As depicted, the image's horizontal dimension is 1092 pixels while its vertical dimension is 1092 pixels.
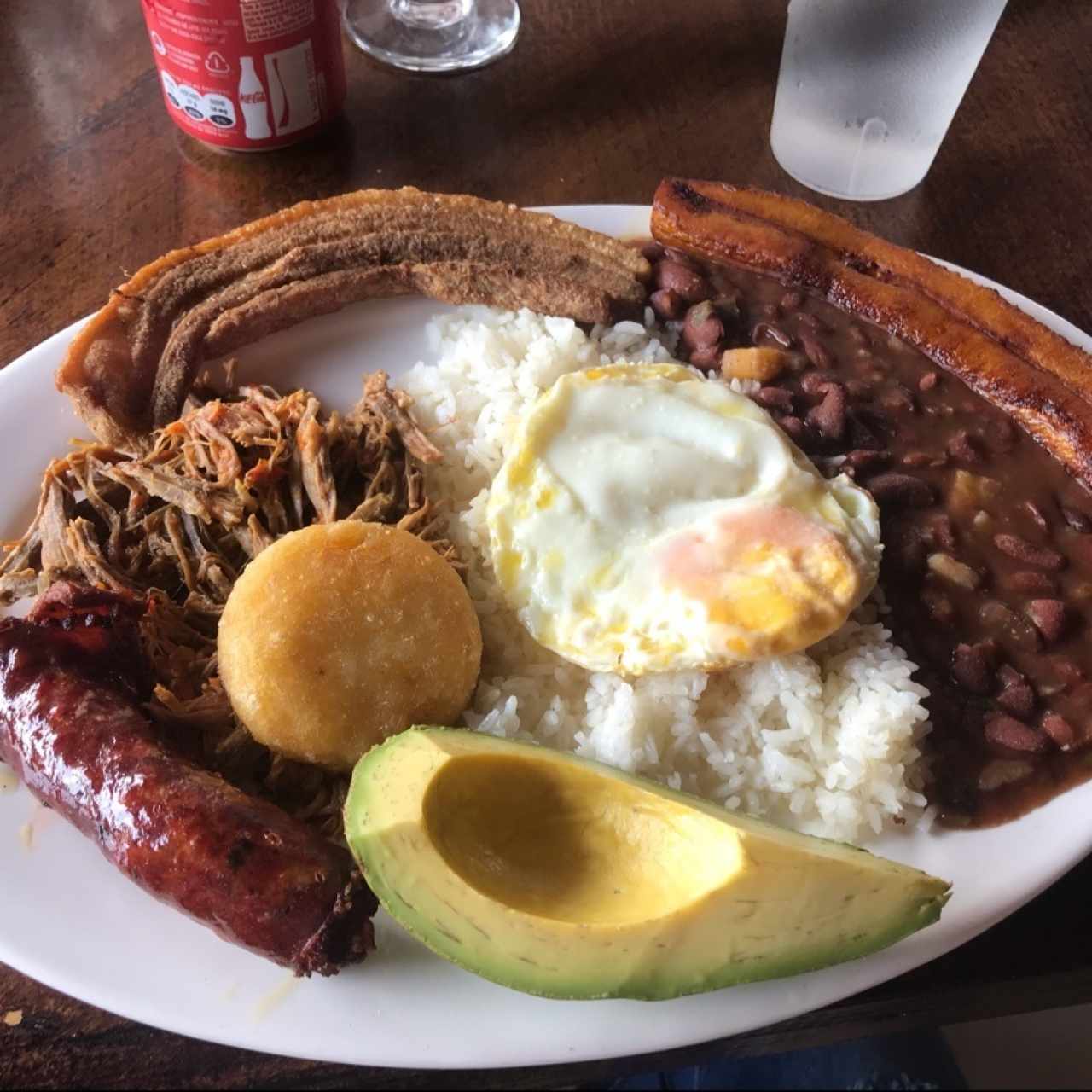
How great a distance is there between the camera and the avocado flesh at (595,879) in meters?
1.16

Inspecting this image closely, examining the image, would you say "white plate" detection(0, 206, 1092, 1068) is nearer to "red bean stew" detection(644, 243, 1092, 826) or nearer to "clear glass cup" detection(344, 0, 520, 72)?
"red bean stew" detection(644, 243, 1092, 826)

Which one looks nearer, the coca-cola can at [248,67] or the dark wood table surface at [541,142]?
the coca-cola can at [248,67]

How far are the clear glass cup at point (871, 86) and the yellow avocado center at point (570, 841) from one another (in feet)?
5.73

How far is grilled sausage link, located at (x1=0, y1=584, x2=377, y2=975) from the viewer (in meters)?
1.22

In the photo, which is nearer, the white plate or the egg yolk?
the white plate

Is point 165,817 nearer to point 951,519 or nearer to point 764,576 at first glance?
point 764,576

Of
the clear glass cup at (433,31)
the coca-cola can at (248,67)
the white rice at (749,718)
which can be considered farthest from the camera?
the clear glass cup at (433,31)

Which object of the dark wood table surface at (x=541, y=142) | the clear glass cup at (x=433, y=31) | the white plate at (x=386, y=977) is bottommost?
the white plate at (x=386, y=977)

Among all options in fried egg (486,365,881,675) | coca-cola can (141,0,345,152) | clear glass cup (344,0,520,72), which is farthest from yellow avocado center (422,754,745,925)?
clear glass cup (344,0,520,72)

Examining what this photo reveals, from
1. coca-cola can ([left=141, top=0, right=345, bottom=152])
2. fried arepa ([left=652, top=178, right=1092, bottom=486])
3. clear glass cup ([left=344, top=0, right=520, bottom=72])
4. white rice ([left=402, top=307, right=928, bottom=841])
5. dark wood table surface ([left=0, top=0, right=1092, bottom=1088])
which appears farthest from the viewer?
clear glass cup ([left=344, top=0, right=520, bottom=72])

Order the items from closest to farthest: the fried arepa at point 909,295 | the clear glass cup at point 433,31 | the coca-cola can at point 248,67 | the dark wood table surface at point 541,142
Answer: the fried arepa at point 909,295 < the coca-cola can at point 248,67 < the dark wood table surface at point 541,142 < the clear glass cup at point 433,31

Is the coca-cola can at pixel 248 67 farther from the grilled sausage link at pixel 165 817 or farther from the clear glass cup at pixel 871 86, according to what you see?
the grilled sausage link at pixel 165 817

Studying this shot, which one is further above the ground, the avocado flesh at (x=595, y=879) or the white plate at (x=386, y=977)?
the avocado flesh at (x=595, y=879)

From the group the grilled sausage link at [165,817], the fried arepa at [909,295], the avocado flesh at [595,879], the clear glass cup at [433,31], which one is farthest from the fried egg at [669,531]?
the clear glass cup at [433,31]
